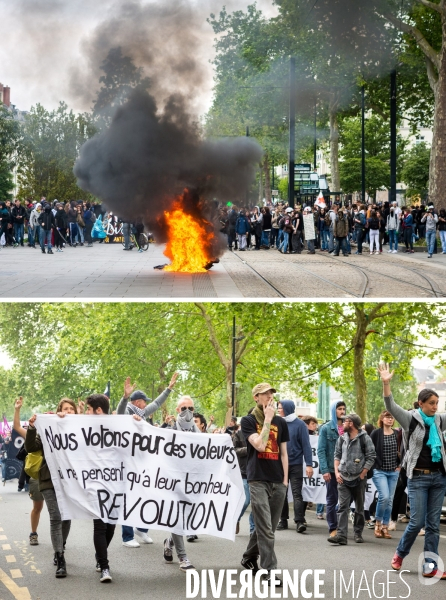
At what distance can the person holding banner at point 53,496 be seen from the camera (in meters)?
7.79

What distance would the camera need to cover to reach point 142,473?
8.23m

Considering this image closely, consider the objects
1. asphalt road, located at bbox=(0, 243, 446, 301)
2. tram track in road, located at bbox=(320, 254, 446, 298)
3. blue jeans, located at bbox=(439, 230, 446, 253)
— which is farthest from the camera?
blue jeans, located at bbox=(439, 230, 446, 253)

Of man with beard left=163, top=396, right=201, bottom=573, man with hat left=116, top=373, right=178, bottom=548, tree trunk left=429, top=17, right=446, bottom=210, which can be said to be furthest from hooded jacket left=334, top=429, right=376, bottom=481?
tree trunk left=429, top=17, right=446, bottom=210

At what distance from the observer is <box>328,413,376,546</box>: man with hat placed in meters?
9.84

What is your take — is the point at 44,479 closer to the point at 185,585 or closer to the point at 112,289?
the point at 185,585

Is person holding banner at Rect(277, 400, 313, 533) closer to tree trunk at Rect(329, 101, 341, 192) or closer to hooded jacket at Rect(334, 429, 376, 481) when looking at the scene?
hooded jacket at Rect(334, 429, 376, 481)

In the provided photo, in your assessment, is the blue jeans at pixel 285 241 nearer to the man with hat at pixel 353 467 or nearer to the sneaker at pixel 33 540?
the man with hat at pixel 353 467

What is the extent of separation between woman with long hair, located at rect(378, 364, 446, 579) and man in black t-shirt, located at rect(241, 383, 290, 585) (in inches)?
36.5

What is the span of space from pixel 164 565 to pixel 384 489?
312 centimetres

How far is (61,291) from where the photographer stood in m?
17.1

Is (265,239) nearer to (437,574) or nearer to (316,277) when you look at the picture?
(316,277)

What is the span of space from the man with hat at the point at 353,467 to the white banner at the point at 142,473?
1.98 metres

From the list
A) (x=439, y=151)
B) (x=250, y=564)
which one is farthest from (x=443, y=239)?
(x=250, y=564)

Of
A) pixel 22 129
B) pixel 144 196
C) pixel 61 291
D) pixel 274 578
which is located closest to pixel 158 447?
pixel 274 578
